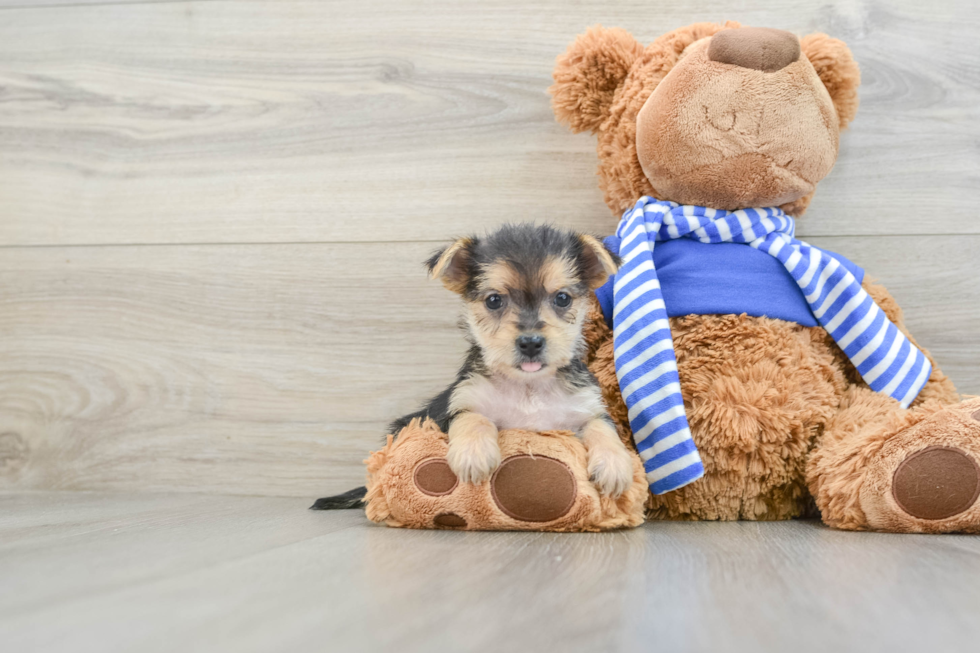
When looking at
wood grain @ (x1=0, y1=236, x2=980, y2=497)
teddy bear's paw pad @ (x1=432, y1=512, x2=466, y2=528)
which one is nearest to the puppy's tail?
wood grain @ (x1=0, y1=236, x2=980, y2=497)

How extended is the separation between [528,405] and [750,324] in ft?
Answer: 1.89

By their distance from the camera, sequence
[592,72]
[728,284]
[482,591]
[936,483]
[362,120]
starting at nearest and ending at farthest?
[482,591], [936,483], [728,284], [592,72], [362,120]

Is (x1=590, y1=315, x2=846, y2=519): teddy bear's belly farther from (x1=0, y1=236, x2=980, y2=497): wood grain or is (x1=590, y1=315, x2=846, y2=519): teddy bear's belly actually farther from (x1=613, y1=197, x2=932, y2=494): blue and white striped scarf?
(x1=0, y1=236, x2=980, y2=497): wood grain

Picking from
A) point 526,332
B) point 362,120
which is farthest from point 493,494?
point 362,120

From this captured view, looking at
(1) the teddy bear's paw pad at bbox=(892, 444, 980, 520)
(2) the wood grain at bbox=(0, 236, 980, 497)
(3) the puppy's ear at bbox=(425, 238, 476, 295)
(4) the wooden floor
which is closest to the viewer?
(4) the wooden floor

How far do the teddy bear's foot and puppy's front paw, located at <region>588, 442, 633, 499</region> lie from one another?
0.48 m

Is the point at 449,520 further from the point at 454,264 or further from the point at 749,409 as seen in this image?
the point at 749,409

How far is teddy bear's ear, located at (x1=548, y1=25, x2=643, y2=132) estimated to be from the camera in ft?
6.49

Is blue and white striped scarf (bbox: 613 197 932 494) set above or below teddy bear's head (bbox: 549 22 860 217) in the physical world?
below

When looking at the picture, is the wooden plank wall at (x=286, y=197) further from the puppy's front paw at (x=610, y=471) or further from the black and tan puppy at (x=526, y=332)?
the puppy's front paw at (x=610, y=471)

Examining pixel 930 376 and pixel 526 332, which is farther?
pixel 930 376

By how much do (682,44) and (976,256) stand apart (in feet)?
3.59

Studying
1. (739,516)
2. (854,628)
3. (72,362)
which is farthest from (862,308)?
(72,362)

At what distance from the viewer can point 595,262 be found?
182cm
